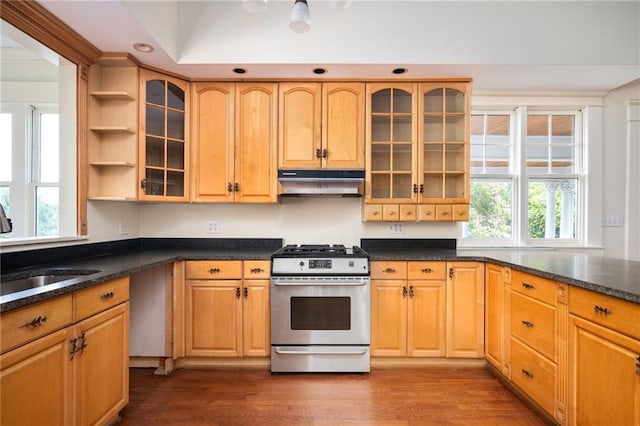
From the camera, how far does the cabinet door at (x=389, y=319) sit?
250 cm

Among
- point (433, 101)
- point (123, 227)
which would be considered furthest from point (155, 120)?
point (433, 101)

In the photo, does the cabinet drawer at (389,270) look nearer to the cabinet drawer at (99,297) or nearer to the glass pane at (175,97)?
the cabinet drawer at (99,297)

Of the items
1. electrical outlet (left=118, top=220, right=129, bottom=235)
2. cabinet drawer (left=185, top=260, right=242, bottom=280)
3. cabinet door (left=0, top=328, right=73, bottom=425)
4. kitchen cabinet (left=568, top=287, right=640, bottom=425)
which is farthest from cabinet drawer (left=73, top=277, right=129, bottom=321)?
kitchen cabinet (left=568, top=287, right=640, bottom=425)

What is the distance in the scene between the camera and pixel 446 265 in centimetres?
250

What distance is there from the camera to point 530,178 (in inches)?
127

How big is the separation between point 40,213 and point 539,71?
484 cm

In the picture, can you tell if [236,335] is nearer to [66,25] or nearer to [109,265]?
[109,265]

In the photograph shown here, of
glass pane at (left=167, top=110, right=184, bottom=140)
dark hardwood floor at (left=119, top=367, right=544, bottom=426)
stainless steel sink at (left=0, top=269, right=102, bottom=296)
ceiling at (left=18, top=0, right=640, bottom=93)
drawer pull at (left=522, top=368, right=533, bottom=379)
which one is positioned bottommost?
dark hardwood floor at (left=119, top=367, right=544, bottom=426)

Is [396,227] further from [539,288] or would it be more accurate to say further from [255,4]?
[255,4]

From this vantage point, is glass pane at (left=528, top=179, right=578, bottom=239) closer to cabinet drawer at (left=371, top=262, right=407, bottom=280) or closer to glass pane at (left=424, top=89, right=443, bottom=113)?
glass pane at (left=424, top=89, right=443, bottom=113)

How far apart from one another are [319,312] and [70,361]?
153cm

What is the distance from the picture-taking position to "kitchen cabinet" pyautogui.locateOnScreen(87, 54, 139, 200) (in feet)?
8.10

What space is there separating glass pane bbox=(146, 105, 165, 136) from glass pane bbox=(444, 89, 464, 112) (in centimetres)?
252

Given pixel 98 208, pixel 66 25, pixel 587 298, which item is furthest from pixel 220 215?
pixel 587 298
